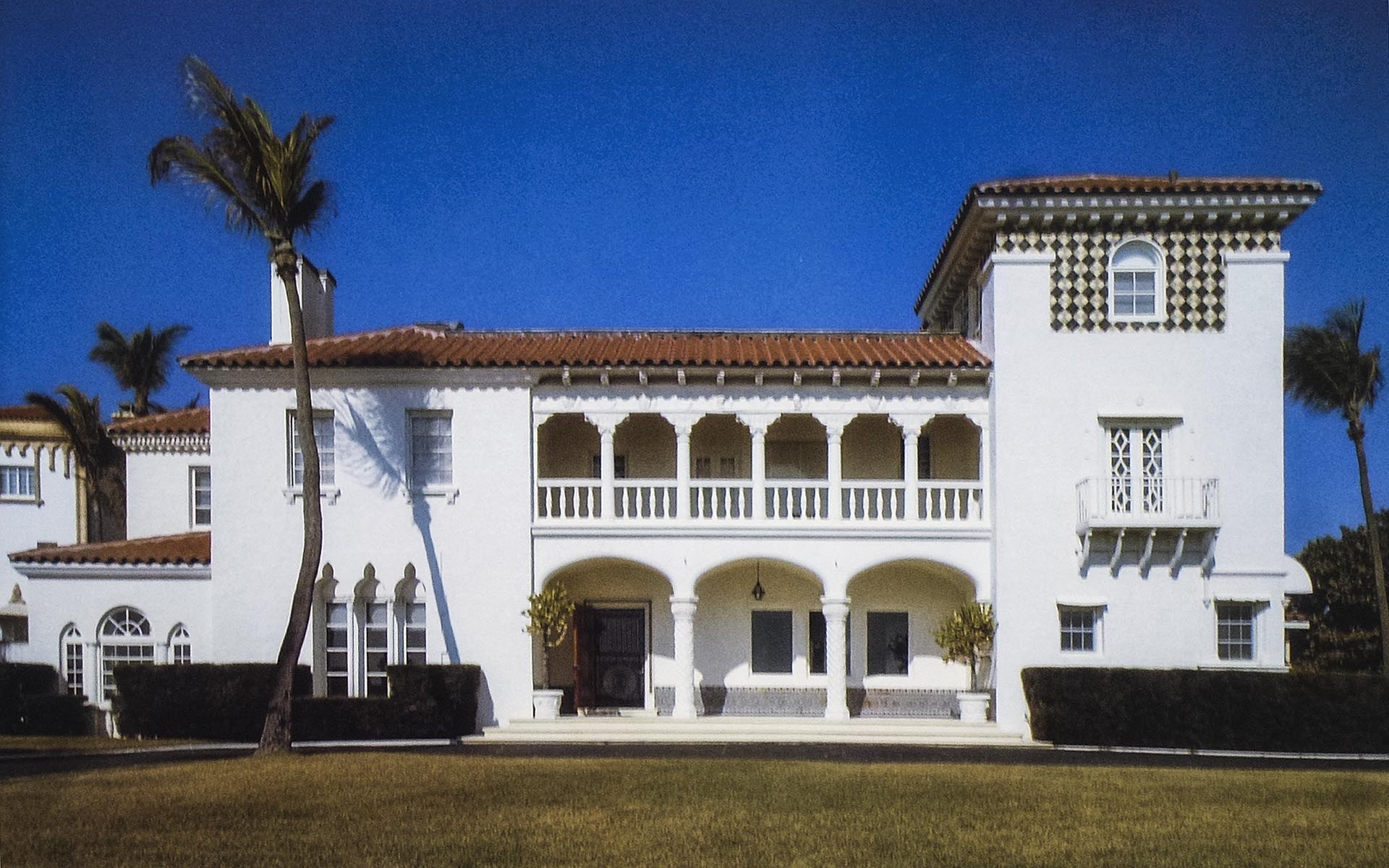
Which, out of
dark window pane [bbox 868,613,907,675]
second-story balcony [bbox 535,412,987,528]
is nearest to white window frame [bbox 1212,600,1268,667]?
second-story balcony [bbox 535,412,987,528]

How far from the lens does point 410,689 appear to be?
19.9 meters

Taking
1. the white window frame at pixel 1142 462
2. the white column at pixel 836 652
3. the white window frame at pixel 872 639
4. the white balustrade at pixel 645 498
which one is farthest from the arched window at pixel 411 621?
the white window frame at pixel 1142 462

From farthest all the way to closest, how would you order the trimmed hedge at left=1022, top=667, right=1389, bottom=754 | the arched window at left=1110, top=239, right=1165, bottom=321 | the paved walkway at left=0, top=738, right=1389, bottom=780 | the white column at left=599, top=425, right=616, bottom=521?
the white column at left=599, top=425, right=616, bottom=521 < the arched window at left=1110, top=239, right=1165, bottom=321 < the trimmed hedge at left=1022, top=667, right=1389, bottom=754 < the paved walkway at left=0, top=738, right=1389, bottom=780

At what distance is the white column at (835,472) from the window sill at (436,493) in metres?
7.08

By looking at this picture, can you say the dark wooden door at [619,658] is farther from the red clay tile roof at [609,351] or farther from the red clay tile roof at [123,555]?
the red clay tile roof at [123,555]

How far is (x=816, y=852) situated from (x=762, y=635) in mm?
12010

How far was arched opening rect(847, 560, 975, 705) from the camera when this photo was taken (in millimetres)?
22594

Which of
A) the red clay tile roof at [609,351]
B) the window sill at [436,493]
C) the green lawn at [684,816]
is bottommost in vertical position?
the green lawn at [684,816]

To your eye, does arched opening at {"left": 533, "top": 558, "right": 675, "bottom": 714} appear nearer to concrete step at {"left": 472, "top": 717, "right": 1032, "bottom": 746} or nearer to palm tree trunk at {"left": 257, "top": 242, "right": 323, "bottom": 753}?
concrete step at {"left": 472, "top": 717, "right": 1032, "bottom": 746}

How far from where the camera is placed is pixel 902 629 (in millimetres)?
22938

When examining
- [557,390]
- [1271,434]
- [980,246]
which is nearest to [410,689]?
[557,390]

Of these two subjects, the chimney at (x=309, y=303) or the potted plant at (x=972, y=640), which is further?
the chimney at (x=309, y=303)

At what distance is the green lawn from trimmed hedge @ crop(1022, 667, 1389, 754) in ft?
9.26

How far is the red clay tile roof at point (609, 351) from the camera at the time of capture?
21172mm
